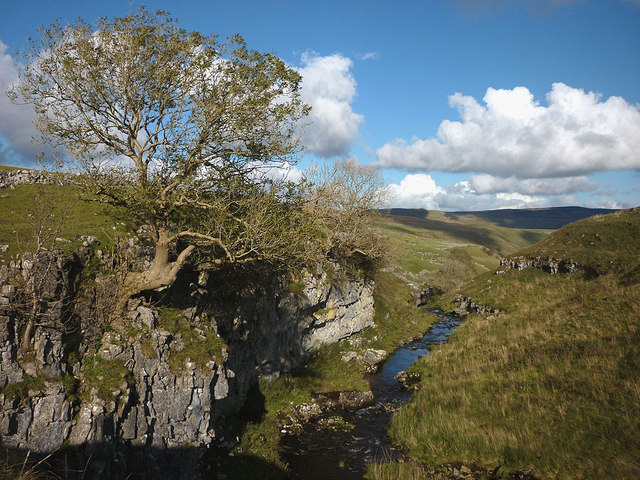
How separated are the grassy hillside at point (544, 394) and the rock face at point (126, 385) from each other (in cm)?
1024

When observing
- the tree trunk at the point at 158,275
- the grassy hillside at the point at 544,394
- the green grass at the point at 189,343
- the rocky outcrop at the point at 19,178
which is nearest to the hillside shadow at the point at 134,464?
the green grass at the point at 189,343

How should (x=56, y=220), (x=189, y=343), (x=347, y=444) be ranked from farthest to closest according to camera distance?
(x=347, y=444), (x=56, y=220), (x=189, y=343)

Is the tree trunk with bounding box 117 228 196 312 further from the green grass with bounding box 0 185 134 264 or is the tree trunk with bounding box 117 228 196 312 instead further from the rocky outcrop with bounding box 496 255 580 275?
the rocky outcrop with bounding box 496 255 580 275

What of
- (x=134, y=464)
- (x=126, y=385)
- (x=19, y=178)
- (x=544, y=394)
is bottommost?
(x=544, y=394)

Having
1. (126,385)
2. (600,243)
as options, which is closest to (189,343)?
(126,385)

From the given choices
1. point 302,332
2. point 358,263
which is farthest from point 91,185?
point 358,263

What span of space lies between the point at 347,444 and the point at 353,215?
27101 mm

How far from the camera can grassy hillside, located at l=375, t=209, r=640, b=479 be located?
55.0ft

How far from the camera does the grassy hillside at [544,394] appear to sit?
16750mm

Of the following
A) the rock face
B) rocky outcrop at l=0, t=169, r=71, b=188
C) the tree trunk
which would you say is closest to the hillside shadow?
the rock face

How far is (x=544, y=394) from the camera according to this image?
21.6m

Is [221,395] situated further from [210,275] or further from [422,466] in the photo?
[422,466]

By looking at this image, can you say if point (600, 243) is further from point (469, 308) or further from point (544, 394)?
point (544, 394)

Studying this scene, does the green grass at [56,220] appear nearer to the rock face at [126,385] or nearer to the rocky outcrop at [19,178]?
the rocky outcrop at [19,178]
